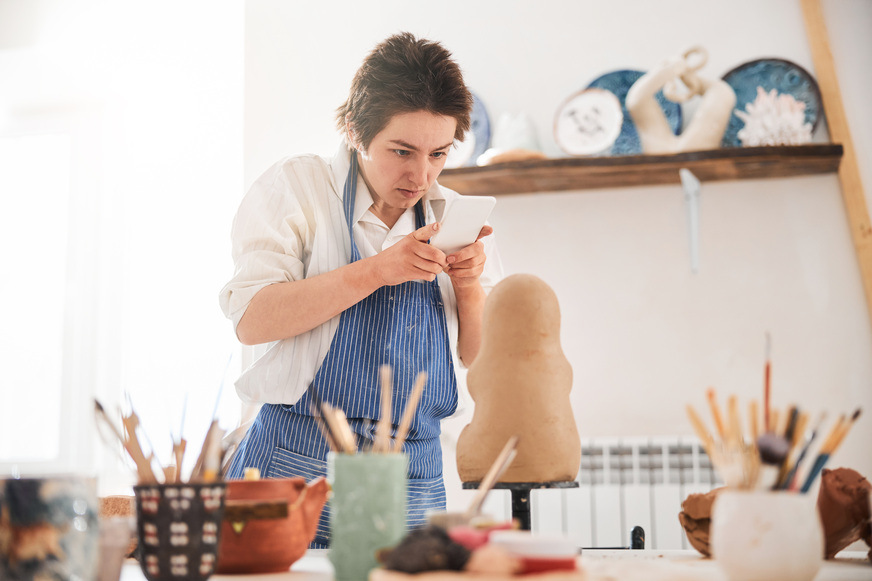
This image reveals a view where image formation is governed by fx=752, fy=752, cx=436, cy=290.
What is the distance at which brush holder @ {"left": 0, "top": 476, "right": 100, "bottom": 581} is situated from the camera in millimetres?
535

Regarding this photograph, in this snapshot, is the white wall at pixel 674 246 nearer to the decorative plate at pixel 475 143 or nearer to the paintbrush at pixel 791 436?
the decorative plate at pixel 475 143

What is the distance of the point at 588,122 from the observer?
241cm

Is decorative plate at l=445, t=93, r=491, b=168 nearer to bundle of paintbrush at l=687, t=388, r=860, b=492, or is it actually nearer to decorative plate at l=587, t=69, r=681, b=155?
decorative plate at l=587, t=69, r=681, b=155

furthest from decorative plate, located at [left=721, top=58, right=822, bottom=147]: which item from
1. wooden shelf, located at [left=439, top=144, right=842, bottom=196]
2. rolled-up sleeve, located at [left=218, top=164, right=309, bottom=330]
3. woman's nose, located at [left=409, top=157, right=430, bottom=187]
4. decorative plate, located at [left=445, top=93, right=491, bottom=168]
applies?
rolled-up sleeve, located at [left=218, top=164, right=309, bottom=330]

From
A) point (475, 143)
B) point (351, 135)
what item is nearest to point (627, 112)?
point (475, 143)

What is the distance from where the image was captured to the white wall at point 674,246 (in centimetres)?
227

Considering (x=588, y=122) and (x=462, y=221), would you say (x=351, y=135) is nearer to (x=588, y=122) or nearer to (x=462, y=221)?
(x=462, y=221)

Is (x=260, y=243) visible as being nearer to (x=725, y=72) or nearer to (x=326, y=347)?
(x=326, y=347)

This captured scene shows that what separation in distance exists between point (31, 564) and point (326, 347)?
73 centimetres

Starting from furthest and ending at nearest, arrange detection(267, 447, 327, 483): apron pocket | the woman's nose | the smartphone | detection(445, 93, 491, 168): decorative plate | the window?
1. the window
2. detection(445, 93, 491, 168): decorative plate
3. the woman's nose
4. detection(267, 447, 327, 483): apron pocket
5. the smartphone

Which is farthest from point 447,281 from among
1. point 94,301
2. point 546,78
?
point 94,301

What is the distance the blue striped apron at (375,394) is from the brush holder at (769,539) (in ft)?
2.08

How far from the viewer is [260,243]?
124 cm

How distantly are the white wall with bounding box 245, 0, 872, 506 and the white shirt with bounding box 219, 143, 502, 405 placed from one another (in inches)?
42.2
